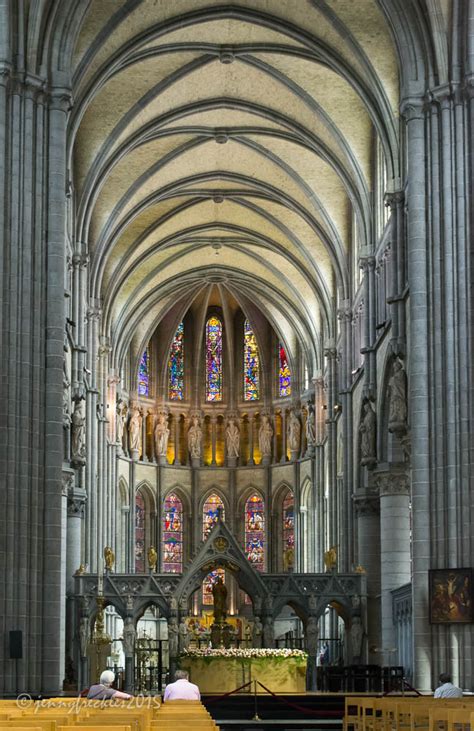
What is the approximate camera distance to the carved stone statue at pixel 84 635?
43.0m

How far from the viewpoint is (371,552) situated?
44.3m

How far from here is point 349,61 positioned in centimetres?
3772

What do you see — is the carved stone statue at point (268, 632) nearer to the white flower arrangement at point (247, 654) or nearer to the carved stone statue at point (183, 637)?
the carved stone statue at point (183, 637)

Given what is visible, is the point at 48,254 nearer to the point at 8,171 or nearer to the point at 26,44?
the point at 8,171

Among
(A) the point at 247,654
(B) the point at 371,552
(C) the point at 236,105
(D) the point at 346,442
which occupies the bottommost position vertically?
(A) the point at 247,654

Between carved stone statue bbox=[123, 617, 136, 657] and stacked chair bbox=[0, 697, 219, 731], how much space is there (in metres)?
28.2

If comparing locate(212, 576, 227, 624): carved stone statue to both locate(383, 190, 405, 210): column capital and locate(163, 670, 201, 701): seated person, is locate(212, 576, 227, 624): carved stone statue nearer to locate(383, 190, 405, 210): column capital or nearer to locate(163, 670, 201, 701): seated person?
locate(383, 190, 405, 210): column capital

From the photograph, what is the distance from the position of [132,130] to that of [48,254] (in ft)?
50.1

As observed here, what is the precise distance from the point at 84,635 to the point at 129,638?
152cm

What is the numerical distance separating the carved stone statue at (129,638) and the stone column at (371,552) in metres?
7.67

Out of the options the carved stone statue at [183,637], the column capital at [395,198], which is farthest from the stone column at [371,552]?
the column capital at [395,198]

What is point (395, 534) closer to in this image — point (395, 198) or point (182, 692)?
point (395, 198)

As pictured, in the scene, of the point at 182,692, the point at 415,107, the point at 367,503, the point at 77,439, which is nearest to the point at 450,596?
the point at 182,692

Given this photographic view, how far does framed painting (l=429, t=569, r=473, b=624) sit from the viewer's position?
27.2 m
